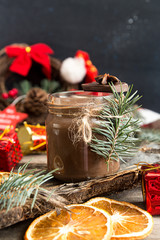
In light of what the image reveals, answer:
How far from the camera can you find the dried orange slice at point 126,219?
0.70 m

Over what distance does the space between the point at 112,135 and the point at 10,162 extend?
0.38 metres

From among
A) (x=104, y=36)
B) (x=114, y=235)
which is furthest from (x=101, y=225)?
(x=104, y=36)

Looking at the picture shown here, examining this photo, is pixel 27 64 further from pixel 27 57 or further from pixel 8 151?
pixel 8 151

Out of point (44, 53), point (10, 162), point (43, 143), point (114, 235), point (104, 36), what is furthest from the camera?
point (104, 36)

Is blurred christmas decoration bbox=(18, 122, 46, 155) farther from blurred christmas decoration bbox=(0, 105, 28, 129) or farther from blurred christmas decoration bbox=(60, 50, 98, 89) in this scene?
blurred christmas decoration bbox=(60, 50, 98, 89)

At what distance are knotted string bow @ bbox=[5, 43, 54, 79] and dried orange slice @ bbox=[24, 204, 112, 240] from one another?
1.04 m

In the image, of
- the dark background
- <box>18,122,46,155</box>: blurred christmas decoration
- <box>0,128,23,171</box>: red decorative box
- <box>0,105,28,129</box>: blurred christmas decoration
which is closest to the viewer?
<box>0,128,23,171</box>: red decorative box

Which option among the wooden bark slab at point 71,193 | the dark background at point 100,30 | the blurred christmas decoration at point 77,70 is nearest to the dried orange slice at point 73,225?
the wooden bark slab at point 71,193

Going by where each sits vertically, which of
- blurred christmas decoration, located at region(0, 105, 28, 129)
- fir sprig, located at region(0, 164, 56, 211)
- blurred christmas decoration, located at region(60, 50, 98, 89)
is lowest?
fir sprig, located at region(0, 164, 56, 211)

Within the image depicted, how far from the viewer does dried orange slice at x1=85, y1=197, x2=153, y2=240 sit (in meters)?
0.70

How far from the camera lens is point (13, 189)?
0.74 m

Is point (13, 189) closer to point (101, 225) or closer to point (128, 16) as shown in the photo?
point (101, 225)

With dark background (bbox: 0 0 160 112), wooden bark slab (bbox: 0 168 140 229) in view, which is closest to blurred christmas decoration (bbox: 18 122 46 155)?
wooden bark slab (bbox: 0 168 140 229)

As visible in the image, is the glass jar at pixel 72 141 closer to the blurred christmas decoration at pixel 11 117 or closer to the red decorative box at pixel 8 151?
the red decorative box at pixel 8 151
